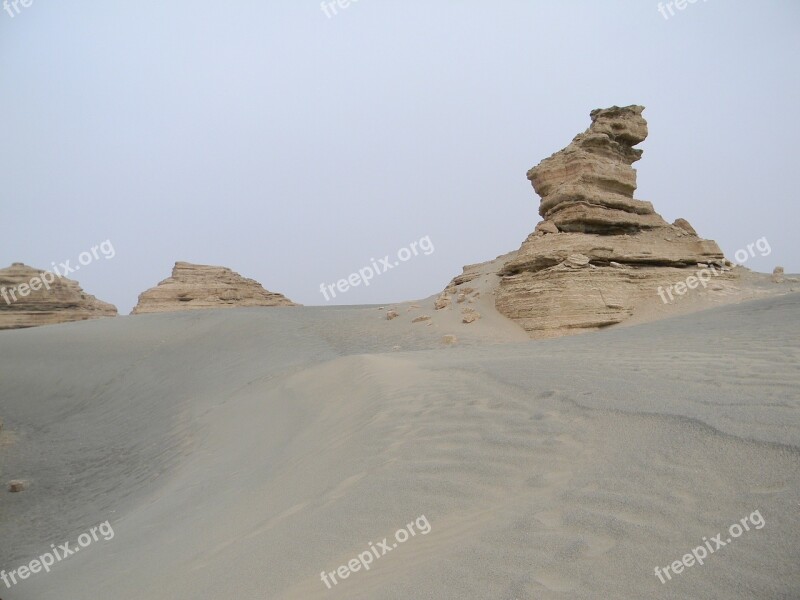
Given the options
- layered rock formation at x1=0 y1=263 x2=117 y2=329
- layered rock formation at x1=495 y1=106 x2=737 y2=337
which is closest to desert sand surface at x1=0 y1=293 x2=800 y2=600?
layered rock formation at x1=495 y1=106 x2=737 y2=337

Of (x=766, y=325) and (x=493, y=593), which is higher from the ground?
(x=493, y=593)

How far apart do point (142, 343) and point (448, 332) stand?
1155cm

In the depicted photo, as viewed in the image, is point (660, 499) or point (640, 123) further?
point (640, 123)

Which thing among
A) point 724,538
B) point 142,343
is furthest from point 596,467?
point 142,343

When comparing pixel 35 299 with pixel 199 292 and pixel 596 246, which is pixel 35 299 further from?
pixel 596 246

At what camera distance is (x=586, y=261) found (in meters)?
12.9

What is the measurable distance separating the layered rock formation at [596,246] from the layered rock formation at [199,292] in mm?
18838

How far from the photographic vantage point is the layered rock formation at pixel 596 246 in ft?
41.7

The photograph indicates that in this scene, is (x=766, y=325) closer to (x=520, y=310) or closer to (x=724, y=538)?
(x=520, y=310)

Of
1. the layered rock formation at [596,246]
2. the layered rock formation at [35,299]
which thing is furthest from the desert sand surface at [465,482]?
the layered rock formation at [35,299]

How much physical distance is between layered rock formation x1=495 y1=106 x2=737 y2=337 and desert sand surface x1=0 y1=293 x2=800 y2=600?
331 cm

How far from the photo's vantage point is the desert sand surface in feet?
→ 6.64

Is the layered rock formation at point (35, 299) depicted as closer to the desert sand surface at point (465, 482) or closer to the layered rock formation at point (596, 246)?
the desert sand surface at point (465, 482)

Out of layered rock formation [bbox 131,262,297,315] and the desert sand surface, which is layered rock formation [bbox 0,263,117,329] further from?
the desert sand surface
